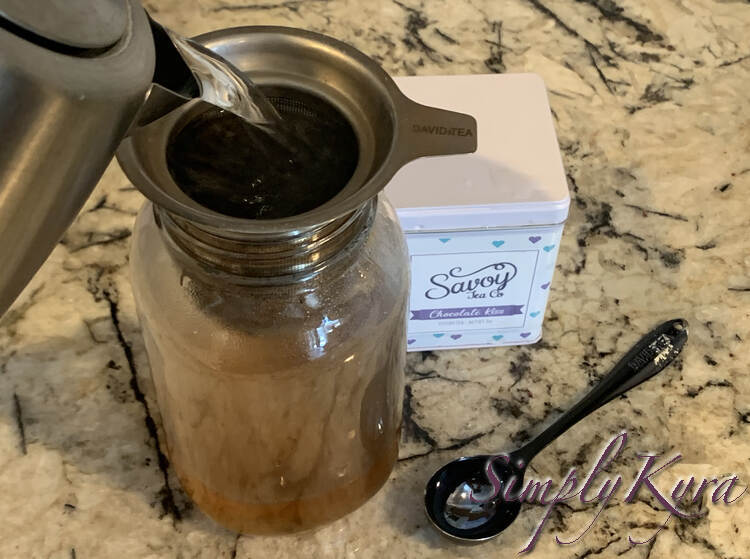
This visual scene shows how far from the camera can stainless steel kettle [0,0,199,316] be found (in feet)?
1.06

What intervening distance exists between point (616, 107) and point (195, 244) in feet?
1.86

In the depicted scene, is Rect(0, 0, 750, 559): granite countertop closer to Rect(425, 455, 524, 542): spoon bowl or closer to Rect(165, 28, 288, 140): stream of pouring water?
Rect(425, 455, 524, 542): spoon bowl

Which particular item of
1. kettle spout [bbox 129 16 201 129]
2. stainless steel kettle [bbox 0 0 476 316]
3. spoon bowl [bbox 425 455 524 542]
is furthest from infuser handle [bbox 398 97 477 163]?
spoon bowl [bbox 425 455 524 542]

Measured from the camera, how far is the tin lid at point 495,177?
2.15ft

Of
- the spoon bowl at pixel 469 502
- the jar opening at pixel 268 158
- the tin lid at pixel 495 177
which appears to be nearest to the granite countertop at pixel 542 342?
the spoon bowl at pixel 469 502

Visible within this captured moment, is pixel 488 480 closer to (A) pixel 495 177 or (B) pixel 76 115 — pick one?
(A) pixel 495 177

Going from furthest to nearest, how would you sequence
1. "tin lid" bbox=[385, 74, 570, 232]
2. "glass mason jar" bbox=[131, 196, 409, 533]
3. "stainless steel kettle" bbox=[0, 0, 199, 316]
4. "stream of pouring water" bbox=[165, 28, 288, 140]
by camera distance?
"tin lid" bbox=[385, 74, 570, 232], "glass mason jar" bbox=[131, 196, 409, 533], "stream of pouring water" bbox=[165, 28, 288, 140], "stainless steel kettle" bbox=[0, 0, 199, 316]

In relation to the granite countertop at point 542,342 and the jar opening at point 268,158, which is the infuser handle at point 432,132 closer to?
the jar opening at point 268,158

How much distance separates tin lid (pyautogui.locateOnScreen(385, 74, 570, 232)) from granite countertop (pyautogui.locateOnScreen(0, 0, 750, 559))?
0.16 meters

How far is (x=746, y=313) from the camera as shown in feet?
2.59

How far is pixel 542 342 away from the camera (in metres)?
0.78

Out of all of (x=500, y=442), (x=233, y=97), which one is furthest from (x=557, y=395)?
(x=233, y=97)

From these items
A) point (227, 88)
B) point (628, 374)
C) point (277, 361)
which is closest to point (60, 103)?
point (227, 88)

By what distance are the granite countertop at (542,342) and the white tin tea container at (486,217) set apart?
42mm
